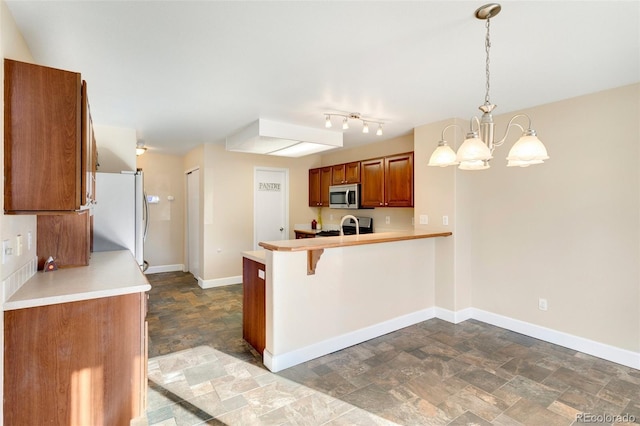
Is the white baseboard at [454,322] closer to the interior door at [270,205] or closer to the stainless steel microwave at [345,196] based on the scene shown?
the stainless steel microwave at [345,196]

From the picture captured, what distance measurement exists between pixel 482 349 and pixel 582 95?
2.60 metres

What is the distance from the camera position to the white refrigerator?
3416 mm

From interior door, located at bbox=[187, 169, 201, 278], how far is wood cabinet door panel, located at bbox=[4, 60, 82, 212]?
3.94 metres

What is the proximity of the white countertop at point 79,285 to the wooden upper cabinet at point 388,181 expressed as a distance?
329 centimetres

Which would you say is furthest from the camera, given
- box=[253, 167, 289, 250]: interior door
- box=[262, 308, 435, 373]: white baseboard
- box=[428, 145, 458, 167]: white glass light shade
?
box=[253, 167, 289, 250]: interior door

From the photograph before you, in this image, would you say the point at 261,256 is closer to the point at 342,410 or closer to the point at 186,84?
the point at 342,410

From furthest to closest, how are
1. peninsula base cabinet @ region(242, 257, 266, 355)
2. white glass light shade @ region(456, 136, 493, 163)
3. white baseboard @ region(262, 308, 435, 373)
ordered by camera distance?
1. peninsula base cabinet @ region(242, 257, 266, 355)
2. white baseboard @ region(262, 308, 435, 373)
3. white glass light shade @ region(456, 136, 493, 163)

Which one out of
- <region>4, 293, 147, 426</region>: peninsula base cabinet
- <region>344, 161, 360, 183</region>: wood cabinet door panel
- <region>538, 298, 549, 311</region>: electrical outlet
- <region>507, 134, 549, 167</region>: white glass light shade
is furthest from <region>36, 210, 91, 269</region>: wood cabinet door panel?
<region>538, 298, 549, 311</region>: electrical outlet

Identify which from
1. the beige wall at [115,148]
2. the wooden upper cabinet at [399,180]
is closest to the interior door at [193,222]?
the beige wall at [115,148]

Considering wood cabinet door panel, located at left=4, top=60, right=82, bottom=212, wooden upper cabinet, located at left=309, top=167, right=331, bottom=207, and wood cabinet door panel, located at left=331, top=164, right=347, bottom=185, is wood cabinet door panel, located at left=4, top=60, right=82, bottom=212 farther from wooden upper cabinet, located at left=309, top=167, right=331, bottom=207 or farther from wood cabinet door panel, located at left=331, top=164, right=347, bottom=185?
wooden upper cabinet, located at left=309, top=167, right=331, bottom=207

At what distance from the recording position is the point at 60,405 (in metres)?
1.71

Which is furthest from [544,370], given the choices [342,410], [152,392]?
[152,392]

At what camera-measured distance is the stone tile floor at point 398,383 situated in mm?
2127

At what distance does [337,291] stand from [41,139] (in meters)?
2.45
